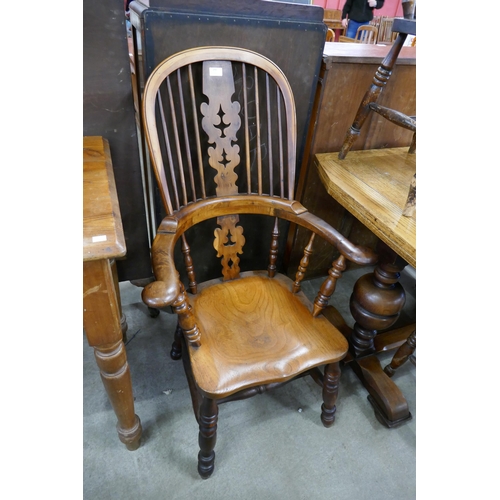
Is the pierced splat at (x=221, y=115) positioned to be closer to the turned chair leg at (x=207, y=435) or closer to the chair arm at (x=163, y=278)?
the chair arm at (x=163, y=278)

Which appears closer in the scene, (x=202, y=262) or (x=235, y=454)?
(x=235, y=454)

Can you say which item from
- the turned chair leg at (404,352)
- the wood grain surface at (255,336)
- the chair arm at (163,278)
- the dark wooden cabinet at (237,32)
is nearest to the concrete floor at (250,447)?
the turned chair leg at (404,352)

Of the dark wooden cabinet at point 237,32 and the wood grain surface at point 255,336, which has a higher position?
the dark wooden cabinet at point 237,32

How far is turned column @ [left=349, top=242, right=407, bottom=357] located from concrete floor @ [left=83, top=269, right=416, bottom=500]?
0.34 m

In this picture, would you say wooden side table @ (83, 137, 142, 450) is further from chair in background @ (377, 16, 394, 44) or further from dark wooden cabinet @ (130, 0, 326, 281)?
chair in background @ (377, 16, 394, 44)

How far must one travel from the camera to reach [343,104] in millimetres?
1176

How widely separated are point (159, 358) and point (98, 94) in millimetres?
970

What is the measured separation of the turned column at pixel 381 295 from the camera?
1120mm

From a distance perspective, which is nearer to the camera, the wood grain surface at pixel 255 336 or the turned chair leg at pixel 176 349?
the wood grain surface at pixel 255 336

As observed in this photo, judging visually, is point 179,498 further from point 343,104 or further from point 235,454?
point 343,104

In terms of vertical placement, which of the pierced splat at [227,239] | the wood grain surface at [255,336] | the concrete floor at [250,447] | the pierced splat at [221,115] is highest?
the pierced splat at [221,115]

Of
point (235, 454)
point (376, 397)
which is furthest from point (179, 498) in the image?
point (376, 397)

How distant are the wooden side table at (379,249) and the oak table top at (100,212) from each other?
62 centimetres
